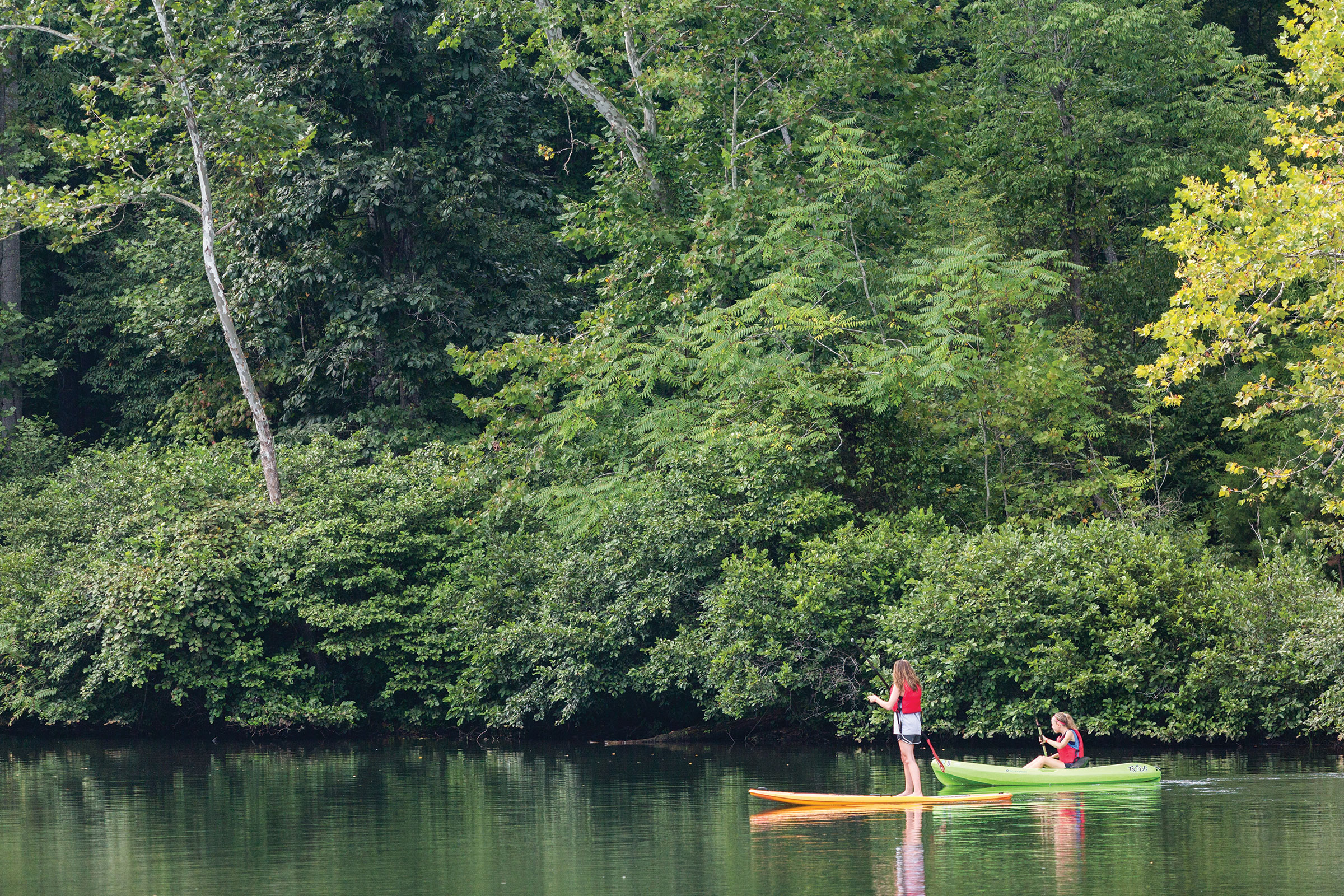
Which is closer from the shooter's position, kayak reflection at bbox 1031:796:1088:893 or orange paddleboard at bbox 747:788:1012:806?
kayak reflection at bbox 1031:796:1088:893

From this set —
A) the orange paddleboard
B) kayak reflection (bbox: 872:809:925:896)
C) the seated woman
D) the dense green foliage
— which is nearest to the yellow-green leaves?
the dense green foliage

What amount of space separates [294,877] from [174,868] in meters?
1.42

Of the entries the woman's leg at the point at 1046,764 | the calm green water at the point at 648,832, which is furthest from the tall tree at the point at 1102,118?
the woman's leg at the point at 1046,764

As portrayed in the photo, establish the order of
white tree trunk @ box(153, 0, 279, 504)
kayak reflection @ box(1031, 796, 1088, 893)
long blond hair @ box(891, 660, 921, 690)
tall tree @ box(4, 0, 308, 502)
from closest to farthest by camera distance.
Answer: kayak reflection @ box(1031, 796, 1088, 893)
long blond hair @ box(891, 660, 921, 690)
tall tree @ box(4, 0, 308, 502)
white tree trunk @ box(153, 0, 279, 504)

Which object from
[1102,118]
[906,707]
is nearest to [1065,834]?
[906,707]

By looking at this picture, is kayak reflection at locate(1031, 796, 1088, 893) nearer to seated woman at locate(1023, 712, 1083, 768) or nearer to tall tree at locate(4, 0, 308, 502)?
seated woman at locate(1023, 712, 1083, 768)

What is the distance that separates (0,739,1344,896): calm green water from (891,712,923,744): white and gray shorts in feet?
2.75

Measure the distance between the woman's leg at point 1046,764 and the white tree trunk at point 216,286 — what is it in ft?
50.7

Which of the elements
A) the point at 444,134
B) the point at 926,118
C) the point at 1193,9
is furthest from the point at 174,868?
the point at 1193,9

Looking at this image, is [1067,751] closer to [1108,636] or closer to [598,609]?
[1108,636]

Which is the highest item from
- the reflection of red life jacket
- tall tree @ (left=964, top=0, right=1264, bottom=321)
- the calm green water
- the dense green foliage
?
tall tree @ (left=964, top=0, right=1264, bottom=321)

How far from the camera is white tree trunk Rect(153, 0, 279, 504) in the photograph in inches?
1074

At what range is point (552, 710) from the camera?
25.1 metres

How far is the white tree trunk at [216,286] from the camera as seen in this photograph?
27281mm
